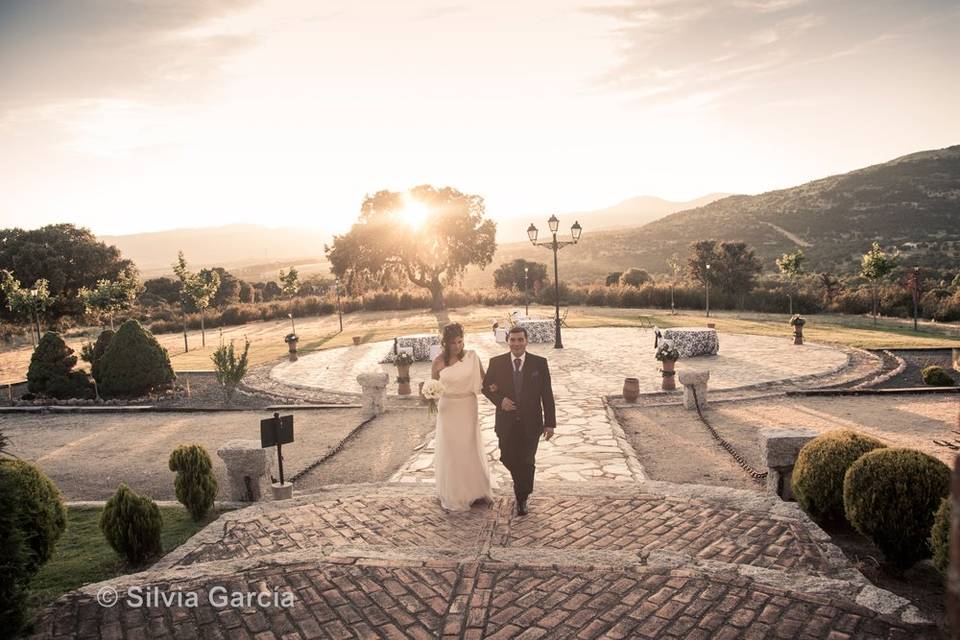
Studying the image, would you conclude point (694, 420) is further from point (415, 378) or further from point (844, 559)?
point (415, 378)

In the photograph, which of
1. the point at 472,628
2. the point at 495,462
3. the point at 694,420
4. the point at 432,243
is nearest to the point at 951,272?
the point at 432,243

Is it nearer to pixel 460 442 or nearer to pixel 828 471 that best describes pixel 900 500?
pixel 828 471

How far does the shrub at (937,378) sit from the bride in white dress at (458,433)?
1171 cm

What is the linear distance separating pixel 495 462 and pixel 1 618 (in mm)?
5894

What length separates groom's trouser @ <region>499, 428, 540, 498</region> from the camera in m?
6.06

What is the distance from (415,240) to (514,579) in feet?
116

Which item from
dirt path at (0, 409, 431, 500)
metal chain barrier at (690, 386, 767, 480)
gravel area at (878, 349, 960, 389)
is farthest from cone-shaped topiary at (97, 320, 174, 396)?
gravel area at (878, 349, 960, 389)

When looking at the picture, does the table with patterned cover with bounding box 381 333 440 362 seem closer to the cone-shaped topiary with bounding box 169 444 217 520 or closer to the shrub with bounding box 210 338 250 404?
the shrub with bounding box 210 338 250 404

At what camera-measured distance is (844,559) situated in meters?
4.83

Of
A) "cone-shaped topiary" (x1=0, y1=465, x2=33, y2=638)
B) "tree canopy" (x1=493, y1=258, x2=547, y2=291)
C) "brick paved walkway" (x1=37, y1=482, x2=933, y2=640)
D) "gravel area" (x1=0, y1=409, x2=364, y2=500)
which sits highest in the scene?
"tree canopy" (x1=493, y1=258, x2=547, y2=291)

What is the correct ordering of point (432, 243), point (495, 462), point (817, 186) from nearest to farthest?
1. point (495, 462)
2. point (432, 243)
3. point (817, 186)

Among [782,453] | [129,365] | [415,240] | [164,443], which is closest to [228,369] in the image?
[129,365]

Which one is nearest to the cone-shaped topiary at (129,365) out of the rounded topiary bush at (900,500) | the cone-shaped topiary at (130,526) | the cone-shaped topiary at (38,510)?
the cone-shaped topiary at (38,510)

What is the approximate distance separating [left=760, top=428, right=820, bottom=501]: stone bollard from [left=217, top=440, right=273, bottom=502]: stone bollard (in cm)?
613
